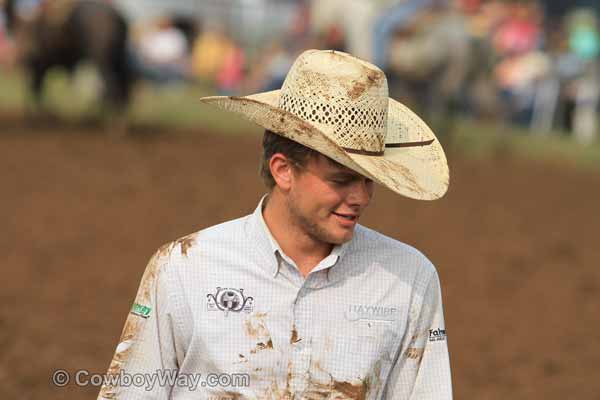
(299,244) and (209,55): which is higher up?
(299,244)

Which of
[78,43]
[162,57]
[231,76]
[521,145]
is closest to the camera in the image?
[78,43]

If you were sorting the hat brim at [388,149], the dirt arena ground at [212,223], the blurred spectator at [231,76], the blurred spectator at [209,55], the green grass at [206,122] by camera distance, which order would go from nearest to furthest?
the hat brim at [388,149]
the dirt arena ground at [212,223]
the green grass at [206,122]
the blurred spectator at [231,76]
the blurred spectator at [209,55]

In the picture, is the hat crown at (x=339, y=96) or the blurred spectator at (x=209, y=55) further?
the blurred spectator at (x=209, y=55)

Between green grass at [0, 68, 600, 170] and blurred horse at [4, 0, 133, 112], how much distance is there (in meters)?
0.49

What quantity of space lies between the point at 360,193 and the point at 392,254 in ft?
0.64

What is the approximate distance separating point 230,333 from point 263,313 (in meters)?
0.08

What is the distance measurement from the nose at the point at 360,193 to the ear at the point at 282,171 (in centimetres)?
15

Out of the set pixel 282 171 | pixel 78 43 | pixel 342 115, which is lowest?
pixel 78 43

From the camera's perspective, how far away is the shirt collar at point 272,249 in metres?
2.73

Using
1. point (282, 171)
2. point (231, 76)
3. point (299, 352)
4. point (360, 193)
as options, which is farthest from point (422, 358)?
point (231, 76)

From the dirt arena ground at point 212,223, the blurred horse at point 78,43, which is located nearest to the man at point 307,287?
the dirt arena ground at point 212,223

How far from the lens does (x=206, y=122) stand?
16.8 meters

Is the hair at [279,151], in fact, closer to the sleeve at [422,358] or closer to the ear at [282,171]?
the ear at [282,171]

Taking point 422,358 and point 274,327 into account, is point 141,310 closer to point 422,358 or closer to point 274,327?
point 274,327
